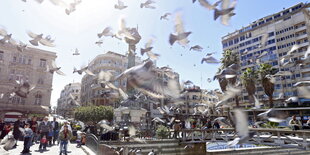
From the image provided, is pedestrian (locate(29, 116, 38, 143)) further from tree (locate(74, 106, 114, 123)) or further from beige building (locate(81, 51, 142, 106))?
beige building (locate(81, 51, 142, 106))

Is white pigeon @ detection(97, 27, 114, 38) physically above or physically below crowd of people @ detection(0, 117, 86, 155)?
above

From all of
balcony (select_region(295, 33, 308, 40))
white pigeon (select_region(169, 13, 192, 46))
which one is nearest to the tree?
white pigeon (select_region(169, 13, 192, 46))

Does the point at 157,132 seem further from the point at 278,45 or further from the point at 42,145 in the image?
the point at 278,45

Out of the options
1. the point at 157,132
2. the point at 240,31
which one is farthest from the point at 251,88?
the point at 240,31

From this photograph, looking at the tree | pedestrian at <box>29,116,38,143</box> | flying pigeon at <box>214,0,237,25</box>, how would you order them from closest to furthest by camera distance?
flying pigeon at <box>214,0,237,25</box>, pedestrian at <box>29,116,38,143</box>, the tree

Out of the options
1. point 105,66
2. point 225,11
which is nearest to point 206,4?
point 225,11

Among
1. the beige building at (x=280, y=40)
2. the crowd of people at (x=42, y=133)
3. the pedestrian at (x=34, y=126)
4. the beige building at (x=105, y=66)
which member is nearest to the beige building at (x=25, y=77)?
the beige building at (x=105, y=66)

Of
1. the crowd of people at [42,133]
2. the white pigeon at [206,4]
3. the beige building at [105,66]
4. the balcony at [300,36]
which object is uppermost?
the balcony at [300,36]

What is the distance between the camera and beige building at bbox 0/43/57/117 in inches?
1451

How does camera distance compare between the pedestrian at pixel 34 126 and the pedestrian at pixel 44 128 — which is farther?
the pedestrian at pixel 34 126

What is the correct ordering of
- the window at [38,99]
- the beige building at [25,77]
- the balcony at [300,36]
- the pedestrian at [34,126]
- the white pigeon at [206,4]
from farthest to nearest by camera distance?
the balcony at [300,36]
the window at [38,99]
the beige building at [25,77]
the pedestrian at [34,126]
the white pigeon at [206,4]

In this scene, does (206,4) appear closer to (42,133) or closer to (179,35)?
(179,35)

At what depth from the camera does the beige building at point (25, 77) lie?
121 ft

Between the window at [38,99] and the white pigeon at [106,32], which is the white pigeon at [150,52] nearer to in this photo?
the white pigeon at [106,32]
